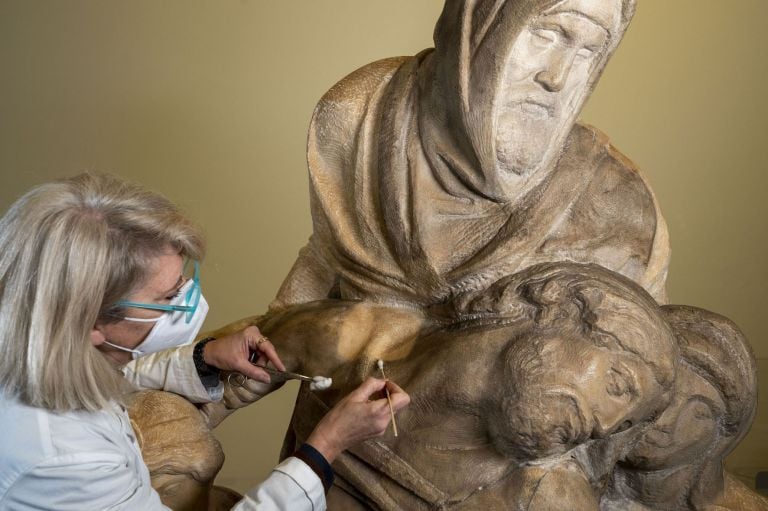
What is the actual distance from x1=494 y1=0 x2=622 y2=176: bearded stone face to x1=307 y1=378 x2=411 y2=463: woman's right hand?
0.58 metres

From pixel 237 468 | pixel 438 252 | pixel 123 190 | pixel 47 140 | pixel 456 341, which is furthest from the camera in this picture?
pixel 47 140

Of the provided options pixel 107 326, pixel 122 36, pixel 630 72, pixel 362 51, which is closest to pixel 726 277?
pixel 630 72

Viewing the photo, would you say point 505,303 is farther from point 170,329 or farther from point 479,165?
point 170,329

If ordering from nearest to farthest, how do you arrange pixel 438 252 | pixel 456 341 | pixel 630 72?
pixel 456 341 < pixel 438 252 < pixel 630 72

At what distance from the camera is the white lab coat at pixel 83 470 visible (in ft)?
4.98

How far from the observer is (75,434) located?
1.57 m

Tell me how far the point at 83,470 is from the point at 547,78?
3.68 feet

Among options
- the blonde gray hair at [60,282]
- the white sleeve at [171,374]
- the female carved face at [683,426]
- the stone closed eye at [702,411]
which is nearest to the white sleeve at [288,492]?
the blonde gray hair at [60,282]

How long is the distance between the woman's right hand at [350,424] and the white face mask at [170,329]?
1.01 feet

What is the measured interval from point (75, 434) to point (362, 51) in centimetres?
253

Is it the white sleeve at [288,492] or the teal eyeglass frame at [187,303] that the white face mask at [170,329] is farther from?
the white sleeve at [288,492]

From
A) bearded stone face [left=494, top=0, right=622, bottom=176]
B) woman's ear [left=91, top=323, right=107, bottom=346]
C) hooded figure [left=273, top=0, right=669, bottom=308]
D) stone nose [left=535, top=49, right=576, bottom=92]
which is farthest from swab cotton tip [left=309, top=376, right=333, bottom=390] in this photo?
stone nose [left=535, top=49, right=576, bottom=92]

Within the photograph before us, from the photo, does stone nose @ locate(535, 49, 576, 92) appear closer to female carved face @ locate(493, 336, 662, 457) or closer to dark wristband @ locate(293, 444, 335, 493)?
female carved face @ locate(493, 336, 662, 457)

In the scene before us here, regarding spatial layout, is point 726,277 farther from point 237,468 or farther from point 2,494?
point 2,494
